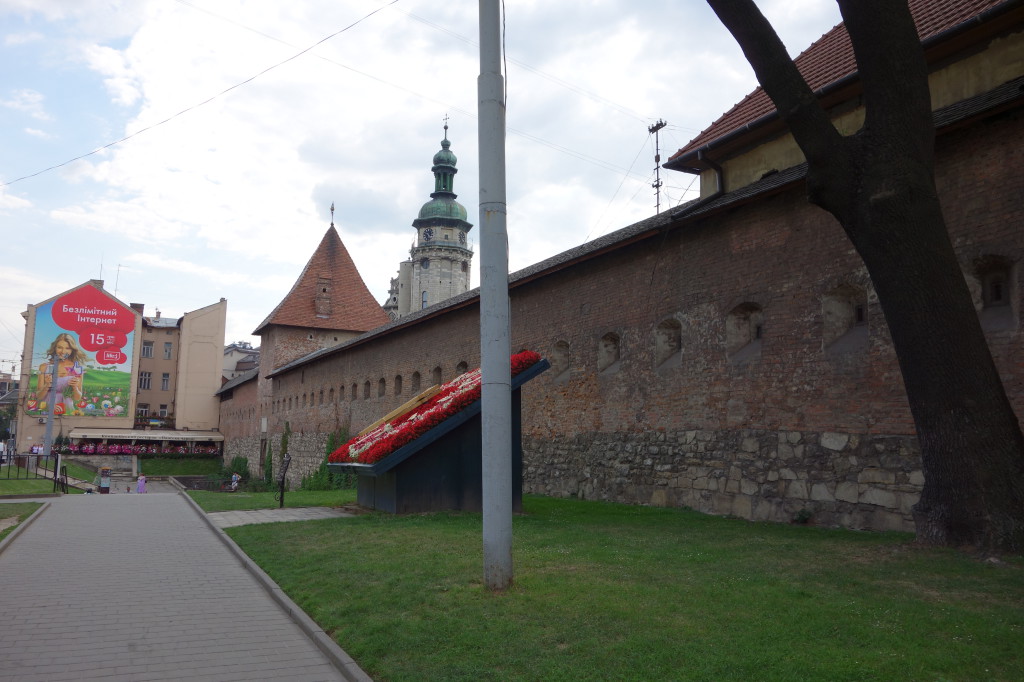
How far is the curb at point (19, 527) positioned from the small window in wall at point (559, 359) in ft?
31.7

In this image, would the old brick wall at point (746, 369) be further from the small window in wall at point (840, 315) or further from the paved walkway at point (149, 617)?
the paved walkway at point (149, 617)

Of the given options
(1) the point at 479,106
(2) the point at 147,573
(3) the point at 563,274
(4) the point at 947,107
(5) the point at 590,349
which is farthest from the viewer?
(3) the point at 563,274

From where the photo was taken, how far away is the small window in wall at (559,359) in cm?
1673

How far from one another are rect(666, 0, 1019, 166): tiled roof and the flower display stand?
5.80 meters

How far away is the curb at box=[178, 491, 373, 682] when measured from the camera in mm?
4695

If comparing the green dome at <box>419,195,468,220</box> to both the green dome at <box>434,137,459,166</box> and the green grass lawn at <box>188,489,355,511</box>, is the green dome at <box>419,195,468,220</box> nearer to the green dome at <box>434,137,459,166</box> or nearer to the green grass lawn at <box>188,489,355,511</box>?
the green dome at <box>434,137,459,166</box>

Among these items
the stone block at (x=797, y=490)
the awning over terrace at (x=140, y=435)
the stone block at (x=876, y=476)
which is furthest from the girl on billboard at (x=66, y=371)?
the stone block at (x=876, y=476)

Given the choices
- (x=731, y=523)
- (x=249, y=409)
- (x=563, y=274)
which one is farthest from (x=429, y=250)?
(x=731, y=523)

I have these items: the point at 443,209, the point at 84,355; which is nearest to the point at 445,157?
the point at 443,209

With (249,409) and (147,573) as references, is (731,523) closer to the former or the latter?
(147,573)

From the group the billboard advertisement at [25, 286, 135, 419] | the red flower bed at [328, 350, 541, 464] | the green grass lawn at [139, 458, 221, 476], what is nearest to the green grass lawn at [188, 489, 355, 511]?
the red flower bed at [328, 350, 541, 464]

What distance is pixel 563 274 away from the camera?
54.5ft

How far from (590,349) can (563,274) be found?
194 centimetres

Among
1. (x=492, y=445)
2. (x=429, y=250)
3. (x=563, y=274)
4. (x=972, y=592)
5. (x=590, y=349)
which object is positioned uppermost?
(x=429, y=250)
